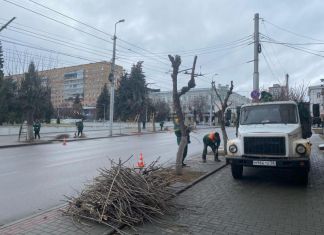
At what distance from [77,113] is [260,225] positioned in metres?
89.0

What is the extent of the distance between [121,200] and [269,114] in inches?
233

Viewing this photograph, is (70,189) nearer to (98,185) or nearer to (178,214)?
(98,185)

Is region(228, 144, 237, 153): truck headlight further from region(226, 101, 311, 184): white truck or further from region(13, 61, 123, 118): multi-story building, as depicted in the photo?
region(13, 61, 123, 118): multi-story building

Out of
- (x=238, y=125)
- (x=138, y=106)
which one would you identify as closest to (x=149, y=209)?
(x=238, y=125)

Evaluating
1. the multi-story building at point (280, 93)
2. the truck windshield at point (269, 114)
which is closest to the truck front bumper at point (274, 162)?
the truck windshield at point (269, 114)

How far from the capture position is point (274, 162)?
8578 mm

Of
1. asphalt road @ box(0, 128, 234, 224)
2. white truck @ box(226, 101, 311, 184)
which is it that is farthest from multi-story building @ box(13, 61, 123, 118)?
white truck @ box(226, 101, 311, 184)

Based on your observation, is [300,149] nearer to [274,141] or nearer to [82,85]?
[274,141]

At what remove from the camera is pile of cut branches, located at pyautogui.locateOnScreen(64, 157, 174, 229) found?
222 inches

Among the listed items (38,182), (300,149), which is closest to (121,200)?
(38,182)

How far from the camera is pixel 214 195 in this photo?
7.64 m

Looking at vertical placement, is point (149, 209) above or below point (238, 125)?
below

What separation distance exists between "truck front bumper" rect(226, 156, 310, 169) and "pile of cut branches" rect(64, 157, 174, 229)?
2.80 meters

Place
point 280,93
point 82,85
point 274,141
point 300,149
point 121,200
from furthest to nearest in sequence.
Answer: point 82,85
point 280,93
point 274,141
point 300,149
point 121,200
